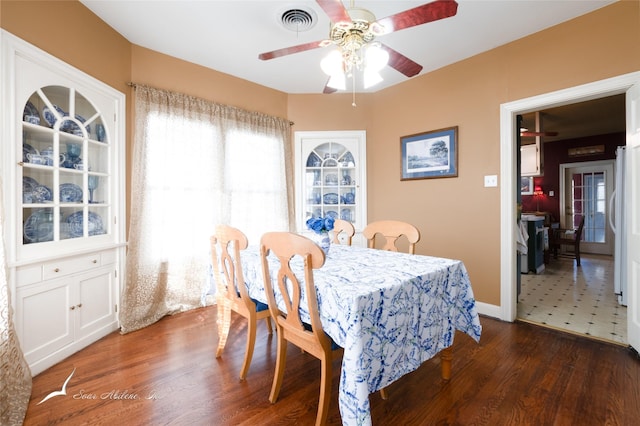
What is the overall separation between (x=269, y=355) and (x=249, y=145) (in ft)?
7.94

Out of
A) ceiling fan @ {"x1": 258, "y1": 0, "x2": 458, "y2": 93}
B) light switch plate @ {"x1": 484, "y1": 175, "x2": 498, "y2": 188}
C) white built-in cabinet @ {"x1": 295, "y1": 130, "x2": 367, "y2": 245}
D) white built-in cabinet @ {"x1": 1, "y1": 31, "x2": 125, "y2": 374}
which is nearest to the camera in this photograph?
ceiling fan @ {"x1": 258, "y1": 0, "x2": 458, "y2": 93}

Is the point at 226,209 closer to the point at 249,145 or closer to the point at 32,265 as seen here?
the point at 249,145

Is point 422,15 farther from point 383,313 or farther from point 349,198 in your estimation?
point 349,198

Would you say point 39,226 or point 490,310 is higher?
point 39,226

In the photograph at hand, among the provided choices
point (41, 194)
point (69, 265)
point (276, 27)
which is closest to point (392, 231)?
point (276, 27)

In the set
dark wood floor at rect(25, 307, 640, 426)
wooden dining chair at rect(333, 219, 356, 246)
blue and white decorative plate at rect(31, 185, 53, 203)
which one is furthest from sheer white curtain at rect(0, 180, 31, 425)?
wooden dining chair at rect(333, 219, 356, 246)

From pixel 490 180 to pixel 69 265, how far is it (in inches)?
146

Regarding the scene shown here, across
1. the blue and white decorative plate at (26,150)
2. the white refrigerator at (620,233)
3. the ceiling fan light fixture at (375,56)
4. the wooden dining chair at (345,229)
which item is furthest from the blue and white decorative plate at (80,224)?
the white refrigerator at (620,233)

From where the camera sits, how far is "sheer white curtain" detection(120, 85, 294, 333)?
2799 mm

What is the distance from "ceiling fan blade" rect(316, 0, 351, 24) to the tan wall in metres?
1.96

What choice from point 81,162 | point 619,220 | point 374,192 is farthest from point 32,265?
point 619,220

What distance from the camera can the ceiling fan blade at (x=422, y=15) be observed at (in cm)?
134

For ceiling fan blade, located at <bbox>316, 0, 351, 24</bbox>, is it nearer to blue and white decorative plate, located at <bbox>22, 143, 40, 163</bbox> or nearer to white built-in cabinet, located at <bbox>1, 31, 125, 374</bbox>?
white built-in cabinet, located at <bbox>1, 31, 125, 374</bbox>

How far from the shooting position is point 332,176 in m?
4.13
